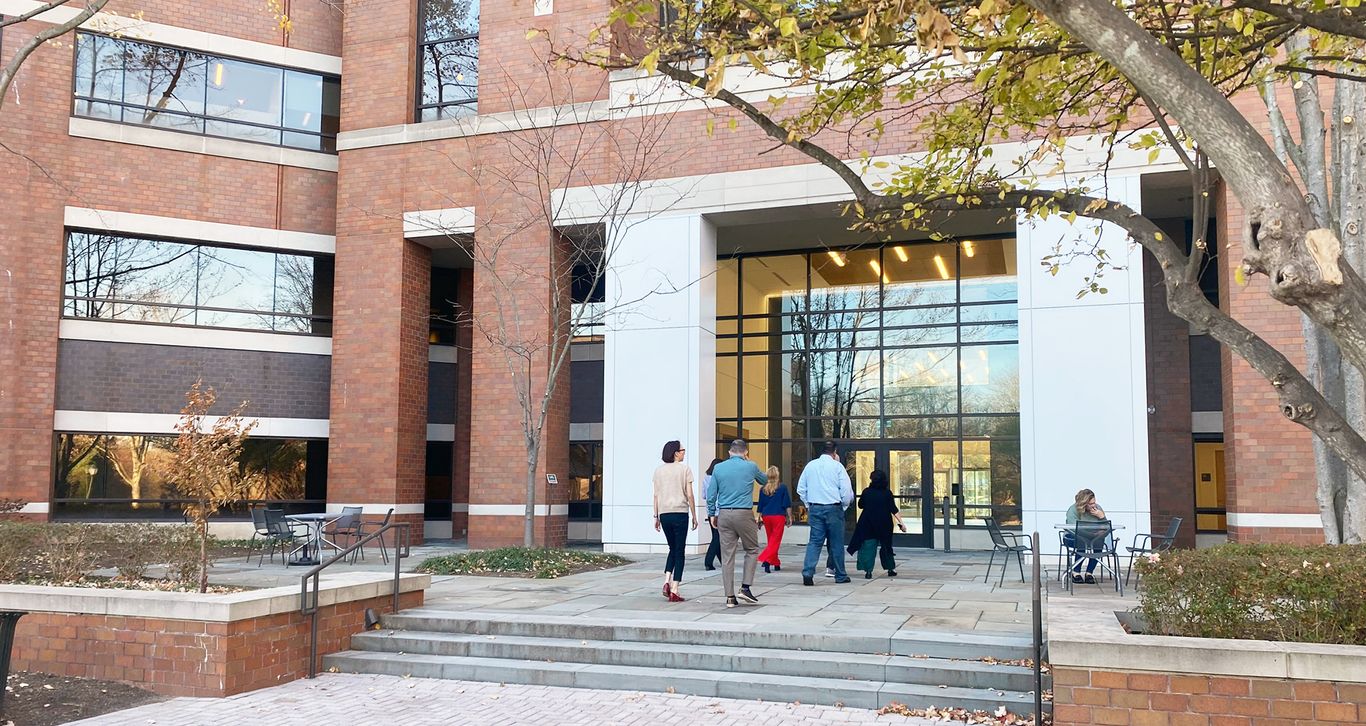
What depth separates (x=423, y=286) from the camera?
67.3 ft

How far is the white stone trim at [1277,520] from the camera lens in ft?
46.2

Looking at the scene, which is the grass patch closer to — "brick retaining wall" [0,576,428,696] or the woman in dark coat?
the woman in dark coat

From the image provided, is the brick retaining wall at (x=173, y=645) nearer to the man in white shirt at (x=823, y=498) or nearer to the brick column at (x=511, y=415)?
the man in white shirt at (x=823, y=498)

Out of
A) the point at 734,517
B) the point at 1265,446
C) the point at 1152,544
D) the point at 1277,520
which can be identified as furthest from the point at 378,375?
the point at 1277,520

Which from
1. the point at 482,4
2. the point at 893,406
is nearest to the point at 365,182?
the point at 482,4

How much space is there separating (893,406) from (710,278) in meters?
4.52

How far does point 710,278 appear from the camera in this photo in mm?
18312

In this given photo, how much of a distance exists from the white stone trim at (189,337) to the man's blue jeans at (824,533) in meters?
12.2

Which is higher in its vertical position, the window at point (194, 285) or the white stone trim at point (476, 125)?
the white stone trim at point (476, 125)

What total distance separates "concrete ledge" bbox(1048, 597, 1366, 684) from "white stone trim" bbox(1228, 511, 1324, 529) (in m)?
9.17

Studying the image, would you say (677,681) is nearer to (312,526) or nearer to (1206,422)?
(312,526)

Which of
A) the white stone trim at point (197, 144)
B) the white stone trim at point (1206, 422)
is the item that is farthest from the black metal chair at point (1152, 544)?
the white stone trim at point (197, 144)

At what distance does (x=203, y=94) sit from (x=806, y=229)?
1205 centimetres

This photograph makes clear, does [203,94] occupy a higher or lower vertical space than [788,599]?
higher
